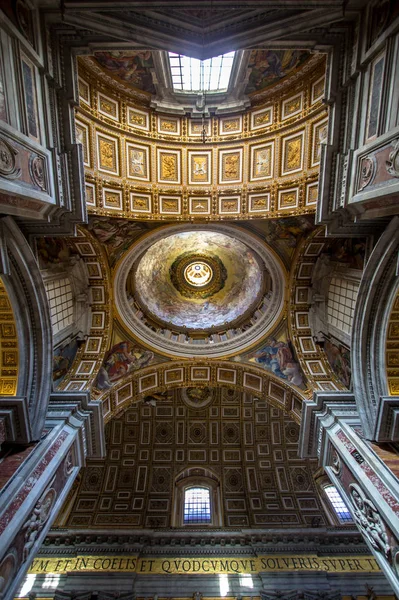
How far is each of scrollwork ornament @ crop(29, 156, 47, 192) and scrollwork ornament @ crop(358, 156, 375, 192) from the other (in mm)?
6789

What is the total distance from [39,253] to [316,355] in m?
10.8

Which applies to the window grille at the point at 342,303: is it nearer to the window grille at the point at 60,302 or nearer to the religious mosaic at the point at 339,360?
the religious mosaic at the point at 339,360

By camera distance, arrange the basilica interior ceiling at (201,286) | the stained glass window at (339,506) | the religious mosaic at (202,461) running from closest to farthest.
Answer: the basilica interior ceiling at (201,286) < the stained glass window at (339,506) < the religious mosaic at (202,461)

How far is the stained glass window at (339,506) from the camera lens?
51.3 ft

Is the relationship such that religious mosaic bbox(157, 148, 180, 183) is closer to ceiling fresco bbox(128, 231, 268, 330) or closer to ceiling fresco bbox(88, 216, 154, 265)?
ceiling fresco bbox(88, 216, 154, 265)

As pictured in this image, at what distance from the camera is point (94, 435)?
35.3 ft

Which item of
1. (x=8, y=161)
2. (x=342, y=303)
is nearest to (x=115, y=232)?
(x=8, y=161)

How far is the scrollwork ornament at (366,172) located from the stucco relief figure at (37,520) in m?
9.95

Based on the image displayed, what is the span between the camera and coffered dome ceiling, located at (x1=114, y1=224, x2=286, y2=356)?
13719 mm

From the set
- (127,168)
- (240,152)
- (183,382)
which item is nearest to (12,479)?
(183,382)

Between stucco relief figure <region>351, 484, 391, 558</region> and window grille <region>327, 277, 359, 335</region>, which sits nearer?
stucco relief figure <region>351, 484, 391, 558</region>

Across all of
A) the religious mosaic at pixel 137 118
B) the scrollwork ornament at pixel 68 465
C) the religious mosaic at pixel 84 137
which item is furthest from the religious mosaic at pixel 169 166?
the scrollwork ornament at pixel 68 465

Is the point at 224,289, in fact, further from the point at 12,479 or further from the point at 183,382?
the point at 12,479

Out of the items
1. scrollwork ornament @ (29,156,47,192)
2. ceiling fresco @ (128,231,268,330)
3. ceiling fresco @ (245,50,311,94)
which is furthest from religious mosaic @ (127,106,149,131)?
scrollwork ornament @ (29,156,47,192)
